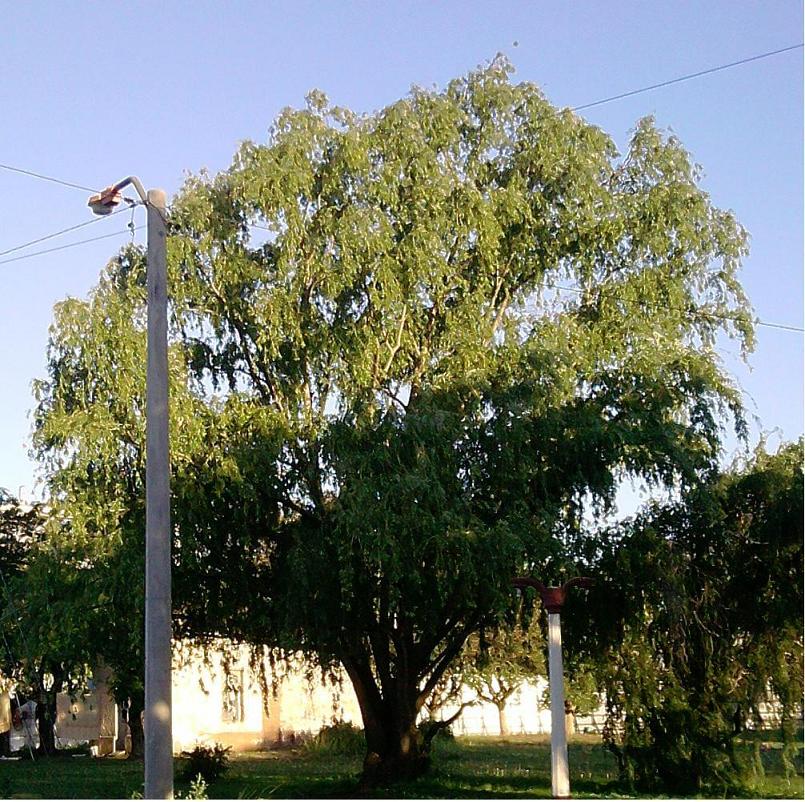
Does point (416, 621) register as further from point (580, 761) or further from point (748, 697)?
point (580, 761)

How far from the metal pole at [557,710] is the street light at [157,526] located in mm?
7136

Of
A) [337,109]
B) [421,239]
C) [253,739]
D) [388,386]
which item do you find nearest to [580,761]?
[388,386]

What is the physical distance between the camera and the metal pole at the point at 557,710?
17.9m

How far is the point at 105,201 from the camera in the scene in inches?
535

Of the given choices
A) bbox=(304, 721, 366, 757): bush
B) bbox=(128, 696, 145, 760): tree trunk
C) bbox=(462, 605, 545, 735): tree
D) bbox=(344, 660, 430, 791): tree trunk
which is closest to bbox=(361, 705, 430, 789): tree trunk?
bbox=(344, 660, 430, 791): tree trunk

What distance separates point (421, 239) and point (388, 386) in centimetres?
281

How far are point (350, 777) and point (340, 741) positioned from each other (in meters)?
12.9

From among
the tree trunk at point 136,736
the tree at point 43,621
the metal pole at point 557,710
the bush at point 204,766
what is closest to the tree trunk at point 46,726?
the tree trunk at point 136,736

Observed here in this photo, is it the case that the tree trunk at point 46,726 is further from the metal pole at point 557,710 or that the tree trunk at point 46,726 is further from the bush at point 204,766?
the metal pole at point 557,710

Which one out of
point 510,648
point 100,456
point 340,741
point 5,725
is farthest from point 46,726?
point 100,456

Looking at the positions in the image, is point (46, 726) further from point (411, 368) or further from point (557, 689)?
point (557, 689)

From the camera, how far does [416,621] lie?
76.0ft

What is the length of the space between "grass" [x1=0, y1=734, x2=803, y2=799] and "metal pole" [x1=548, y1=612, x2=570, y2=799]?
3.00 m

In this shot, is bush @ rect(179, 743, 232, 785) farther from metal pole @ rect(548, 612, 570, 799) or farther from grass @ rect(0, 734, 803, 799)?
metal pole @ rect(548, 612, 570, 799)
